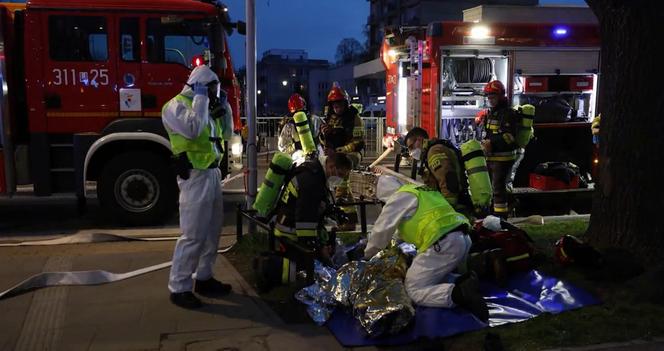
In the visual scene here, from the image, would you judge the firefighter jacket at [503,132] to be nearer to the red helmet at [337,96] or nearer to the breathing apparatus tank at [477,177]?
the red helmet at [337,96]

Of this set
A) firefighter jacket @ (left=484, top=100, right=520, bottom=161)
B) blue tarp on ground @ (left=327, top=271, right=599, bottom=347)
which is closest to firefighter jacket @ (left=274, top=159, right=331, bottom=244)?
blue tarp on ground @ (left=327, top=271, right=599, bottom=347)

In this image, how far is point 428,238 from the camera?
4352 millimetres

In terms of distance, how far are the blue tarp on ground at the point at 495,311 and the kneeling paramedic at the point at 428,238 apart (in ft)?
0.39

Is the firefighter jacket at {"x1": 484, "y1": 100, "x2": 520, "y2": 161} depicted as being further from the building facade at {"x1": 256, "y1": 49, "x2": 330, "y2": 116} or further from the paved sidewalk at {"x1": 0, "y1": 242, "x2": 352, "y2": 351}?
the building facade at {"x1": 256, "y1": 49, "x2": 330, "y2": 116}

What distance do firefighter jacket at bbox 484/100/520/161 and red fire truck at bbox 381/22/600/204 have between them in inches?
93.6

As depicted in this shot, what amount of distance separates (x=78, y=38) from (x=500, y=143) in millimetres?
5321

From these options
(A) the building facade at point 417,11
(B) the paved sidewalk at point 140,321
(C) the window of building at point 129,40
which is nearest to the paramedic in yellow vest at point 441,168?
A: (B) the paved sidewalk at point 140,321

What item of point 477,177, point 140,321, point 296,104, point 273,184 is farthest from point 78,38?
point 477,177

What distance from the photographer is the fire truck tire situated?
7672 mm

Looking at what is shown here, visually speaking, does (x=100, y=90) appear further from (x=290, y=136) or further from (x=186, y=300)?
(x=186, y=300)

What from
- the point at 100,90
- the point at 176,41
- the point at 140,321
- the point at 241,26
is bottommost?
the point at 140,321

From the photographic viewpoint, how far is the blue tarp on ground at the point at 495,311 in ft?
13.4

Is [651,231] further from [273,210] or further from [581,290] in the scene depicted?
[273,210]

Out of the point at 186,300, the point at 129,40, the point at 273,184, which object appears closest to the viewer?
the point at 186,300
